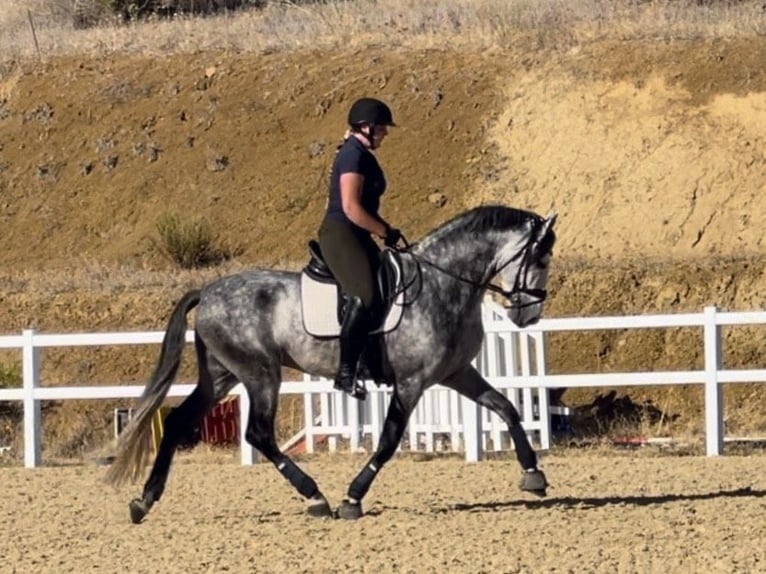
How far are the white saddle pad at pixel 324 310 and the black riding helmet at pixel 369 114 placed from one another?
39.7 inches

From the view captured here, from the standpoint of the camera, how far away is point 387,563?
10.0 metres

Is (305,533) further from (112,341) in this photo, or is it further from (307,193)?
(307,193)

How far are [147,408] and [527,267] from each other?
2.83m

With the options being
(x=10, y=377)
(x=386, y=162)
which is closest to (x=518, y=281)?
(x=10, y=377)

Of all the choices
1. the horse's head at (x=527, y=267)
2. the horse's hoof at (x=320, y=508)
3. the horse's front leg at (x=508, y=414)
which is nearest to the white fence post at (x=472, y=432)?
the horse's front leg at (x=508, y=414)

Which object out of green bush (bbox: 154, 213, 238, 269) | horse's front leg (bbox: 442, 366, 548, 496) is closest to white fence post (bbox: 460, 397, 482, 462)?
horse's front leg (bbox: 442, 366, 548, 496)

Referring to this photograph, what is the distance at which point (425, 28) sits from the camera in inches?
1469

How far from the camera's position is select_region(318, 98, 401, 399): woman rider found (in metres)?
11.8

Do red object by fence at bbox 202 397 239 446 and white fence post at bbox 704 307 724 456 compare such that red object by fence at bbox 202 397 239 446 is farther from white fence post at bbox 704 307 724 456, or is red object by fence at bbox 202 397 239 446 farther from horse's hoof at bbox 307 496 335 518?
horse's hoof at bbox 307 496 335 518

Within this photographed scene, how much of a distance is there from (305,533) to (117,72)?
26.5 metres

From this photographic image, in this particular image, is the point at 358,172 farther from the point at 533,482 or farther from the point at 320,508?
the point at 533,482

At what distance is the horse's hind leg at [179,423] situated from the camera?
1230 cm

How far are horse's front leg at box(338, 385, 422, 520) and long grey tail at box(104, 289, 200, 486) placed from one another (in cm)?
155

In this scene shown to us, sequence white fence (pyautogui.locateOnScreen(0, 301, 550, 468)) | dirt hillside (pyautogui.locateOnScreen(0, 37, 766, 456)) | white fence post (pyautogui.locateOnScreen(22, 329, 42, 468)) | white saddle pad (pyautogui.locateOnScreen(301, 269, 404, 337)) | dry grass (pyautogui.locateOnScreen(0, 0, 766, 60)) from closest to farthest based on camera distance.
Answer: white saddle pad (pyautogui.locateOnScreen(301, 269, 404, 337)), white fence (pyautogui.locateOnScreen(0, 301, 550, 468)), white fence post (pyautogui.locateOnScreen(22, 329, 42, 468)), dirt hillside (pyautogui.locateOnScreen(0, 37, 766, 456)), dry grass (pyautogui.locateOnScreen(0, 0, 766, 60))
